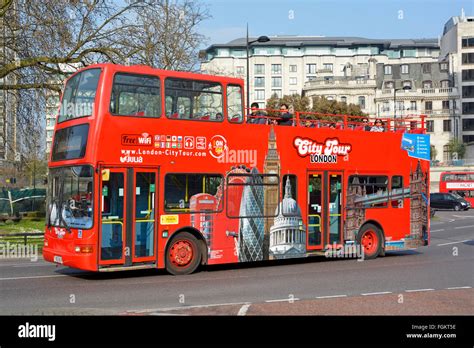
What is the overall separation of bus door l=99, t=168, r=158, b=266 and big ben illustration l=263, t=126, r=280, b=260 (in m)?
3.23

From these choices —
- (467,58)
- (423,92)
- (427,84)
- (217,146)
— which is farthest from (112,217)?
(467,58)

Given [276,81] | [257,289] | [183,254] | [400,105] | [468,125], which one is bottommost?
[257,289]

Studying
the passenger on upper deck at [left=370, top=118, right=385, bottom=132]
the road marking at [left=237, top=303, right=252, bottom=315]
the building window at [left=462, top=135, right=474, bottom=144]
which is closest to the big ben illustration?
the passenger on upper deck at [left=370, top=118, right=385, bottom=132]

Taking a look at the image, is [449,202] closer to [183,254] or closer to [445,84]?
[445,84]

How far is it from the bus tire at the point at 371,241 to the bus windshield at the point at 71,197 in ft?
27.8

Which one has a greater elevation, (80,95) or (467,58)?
(467,58)

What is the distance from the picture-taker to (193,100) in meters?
14.9

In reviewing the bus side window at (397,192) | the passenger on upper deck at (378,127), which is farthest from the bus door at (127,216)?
the bus side window at (397,192)

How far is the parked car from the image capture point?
58938 mm

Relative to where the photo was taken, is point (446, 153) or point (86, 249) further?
point (446, 153)

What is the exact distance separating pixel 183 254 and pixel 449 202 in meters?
49.5

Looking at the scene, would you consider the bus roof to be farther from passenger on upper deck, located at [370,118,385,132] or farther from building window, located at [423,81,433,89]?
building window, located at [423,81,433,89]

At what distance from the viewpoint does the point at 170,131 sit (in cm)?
1448

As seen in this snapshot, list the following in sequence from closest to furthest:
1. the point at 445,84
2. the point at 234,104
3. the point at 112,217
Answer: the point at 112,217 < the point at 234,104 < the point at 445,84
